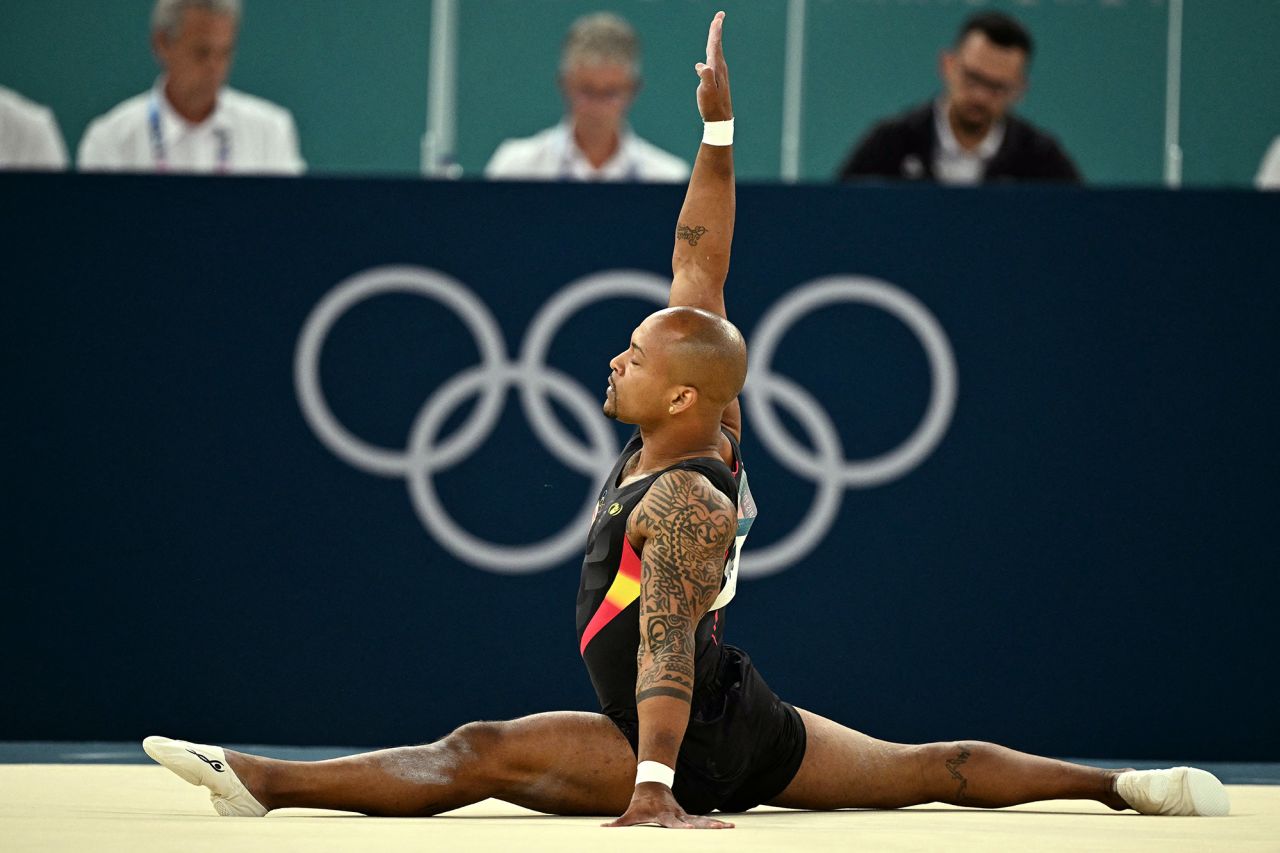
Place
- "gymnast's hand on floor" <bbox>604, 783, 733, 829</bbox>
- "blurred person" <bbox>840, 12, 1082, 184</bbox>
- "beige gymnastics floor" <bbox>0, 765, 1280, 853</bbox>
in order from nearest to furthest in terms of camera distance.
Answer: "beige gymnastics floor" <bbox>0, 765, 1280, 853</bbox>
"gymnast's hand on floor" <bbox>604, 783, 733, 829</bbox>
"blurred person" <bbox>840, 12, 1082, 184</bbox>

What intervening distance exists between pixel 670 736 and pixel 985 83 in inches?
203

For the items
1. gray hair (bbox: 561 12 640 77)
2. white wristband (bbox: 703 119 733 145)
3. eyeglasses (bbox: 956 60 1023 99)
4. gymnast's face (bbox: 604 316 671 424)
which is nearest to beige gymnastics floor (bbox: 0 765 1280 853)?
gymnast's face (bbox: 604 316 671 424)

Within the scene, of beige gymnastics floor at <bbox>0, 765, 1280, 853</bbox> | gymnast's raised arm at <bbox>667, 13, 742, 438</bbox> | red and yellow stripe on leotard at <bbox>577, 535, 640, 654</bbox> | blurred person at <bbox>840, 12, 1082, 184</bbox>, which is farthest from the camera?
blurred person at <bbox>840, 12, 1082, 184</bbox>

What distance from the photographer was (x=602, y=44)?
26.8 ft

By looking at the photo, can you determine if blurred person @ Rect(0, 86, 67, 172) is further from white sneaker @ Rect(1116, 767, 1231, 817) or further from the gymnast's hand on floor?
white sneaker @ Rect(1116, 767, 1231, 817)

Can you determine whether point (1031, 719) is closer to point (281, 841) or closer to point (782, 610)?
point (782, 610)

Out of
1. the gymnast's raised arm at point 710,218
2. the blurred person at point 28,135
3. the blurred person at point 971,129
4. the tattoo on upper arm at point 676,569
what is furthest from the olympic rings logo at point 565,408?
the tattoo on upper arm at point 676,569

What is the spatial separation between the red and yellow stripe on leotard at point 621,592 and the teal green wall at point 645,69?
4431 mm

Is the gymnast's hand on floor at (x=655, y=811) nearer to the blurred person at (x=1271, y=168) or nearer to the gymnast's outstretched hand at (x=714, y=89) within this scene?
the gymnast's outstretched hand at (x=714, y=89)

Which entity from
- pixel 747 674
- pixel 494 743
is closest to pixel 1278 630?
pixel 747 674

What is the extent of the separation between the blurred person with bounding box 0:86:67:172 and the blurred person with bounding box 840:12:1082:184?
3.77m

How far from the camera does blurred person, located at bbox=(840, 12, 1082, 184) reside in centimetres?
801

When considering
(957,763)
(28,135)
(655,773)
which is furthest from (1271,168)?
(28,135)

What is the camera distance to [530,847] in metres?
3.31
